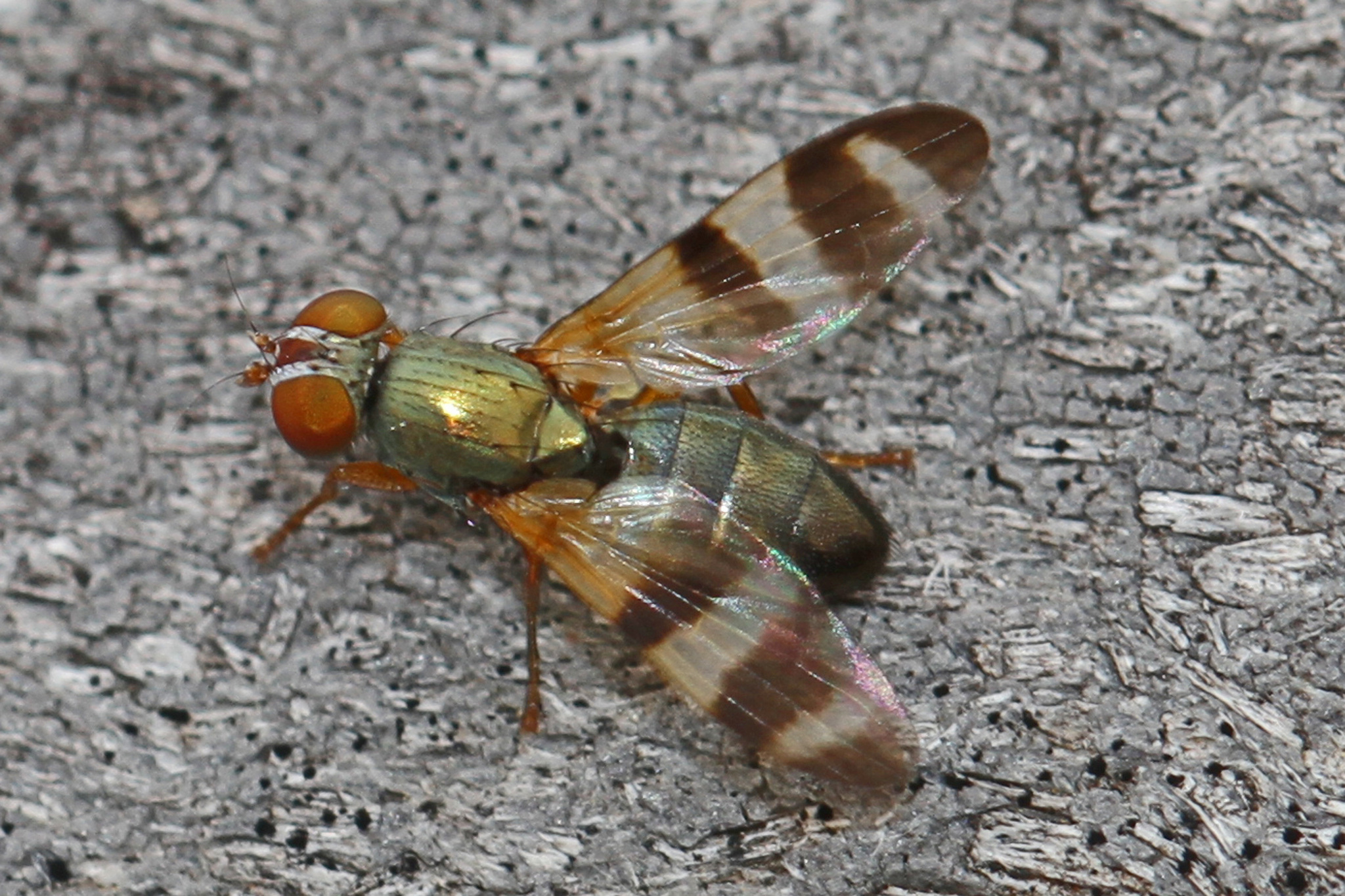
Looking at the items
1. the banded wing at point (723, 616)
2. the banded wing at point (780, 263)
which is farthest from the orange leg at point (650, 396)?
the banded wing at point (723, 616)

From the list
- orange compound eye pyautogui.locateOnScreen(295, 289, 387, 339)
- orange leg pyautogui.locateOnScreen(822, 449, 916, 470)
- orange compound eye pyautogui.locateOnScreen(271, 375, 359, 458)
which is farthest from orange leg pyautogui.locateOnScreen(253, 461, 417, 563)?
orange leg pyautogui.locateOnScreen(822, 449, 916, 470)

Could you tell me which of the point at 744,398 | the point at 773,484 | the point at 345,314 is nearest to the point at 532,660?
the point at 773,484

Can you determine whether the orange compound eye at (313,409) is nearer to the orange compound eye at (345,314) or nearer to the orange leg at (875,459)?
the orange compound eye at (345,314)

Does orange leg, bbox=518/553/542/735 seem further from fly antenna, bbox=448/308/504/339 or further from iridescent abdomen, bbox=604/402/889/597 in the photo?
fly antenna, bbox=448/308/504/339

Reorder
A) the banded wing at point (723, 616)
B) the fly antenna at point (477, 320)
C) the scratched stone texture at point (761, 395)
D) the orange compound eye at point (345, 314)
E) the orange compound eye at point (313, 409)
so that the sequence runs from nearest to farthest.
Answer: the banded wing at point (723, 616) → the scratched stone texture at point (761, 395) → the orange compound eye at point (313, 409) → the orange compound eye at point (345, 314) → the fly antenna at point (477, 320)

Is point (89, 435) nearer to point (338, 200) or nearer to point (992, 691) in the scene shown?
point (338, 200)

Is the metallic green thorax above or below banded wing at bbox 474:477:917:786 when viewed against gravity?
above

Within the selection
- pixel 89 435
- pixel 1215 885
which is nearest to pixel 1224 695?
pixel 1215 885
